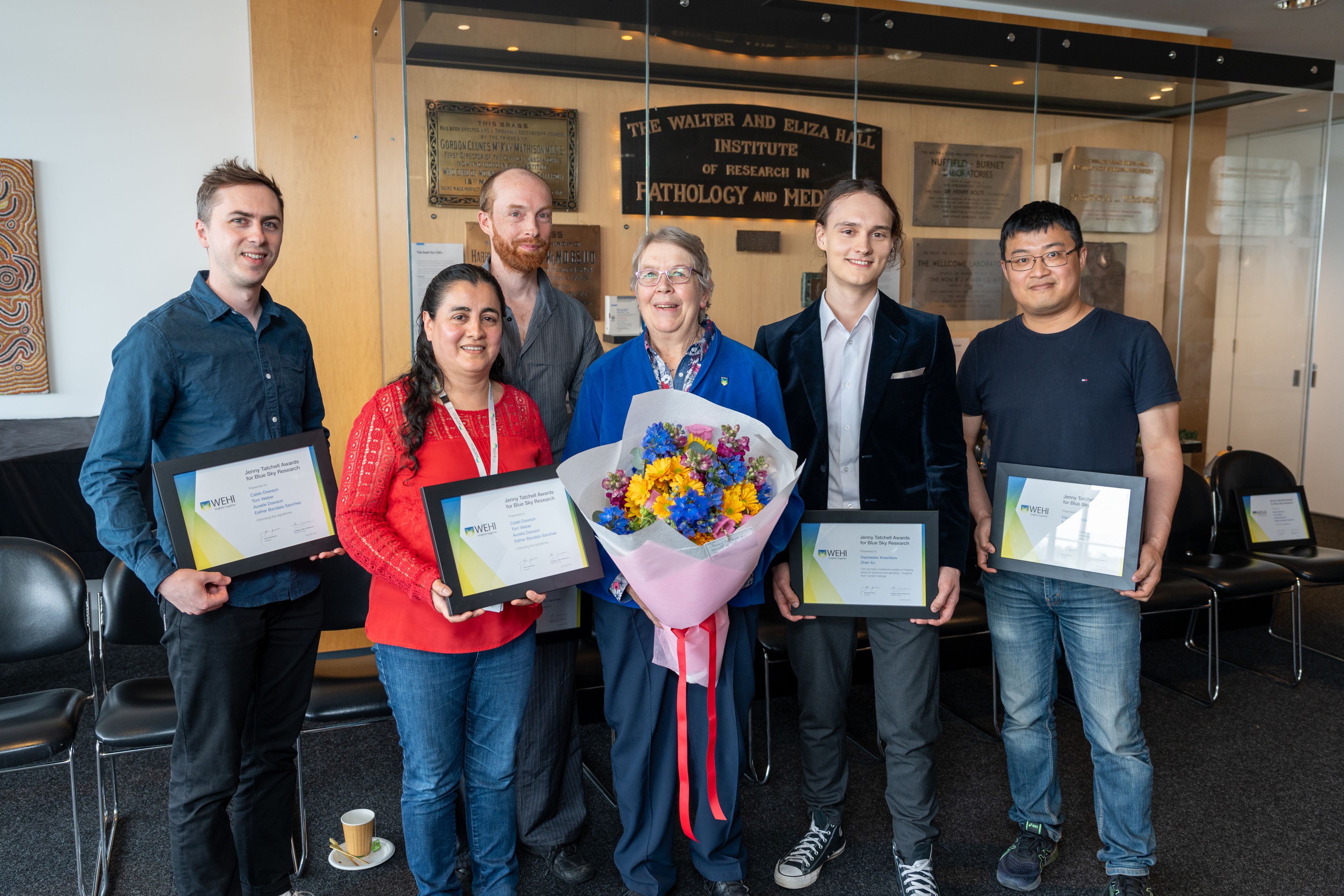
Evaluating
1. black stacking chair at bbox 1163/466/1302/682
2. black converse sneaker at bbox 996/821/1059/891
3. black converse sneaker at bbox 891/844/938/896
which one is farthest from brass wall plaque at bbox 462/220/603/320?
black stacking chair at bbox 1163/466/1302/682

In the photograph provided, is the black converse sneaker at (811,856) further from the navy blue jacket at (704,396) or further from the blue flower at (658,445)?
the blue flower at (658,445)

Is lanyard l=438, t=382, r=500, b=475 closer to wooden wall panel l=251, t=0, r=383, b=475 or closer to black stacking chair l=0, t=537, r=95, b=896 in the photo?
black stacking chair l=0, t=537, r=95, b=896

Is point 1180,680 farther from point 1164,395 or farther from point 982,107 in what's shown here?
point 982,107

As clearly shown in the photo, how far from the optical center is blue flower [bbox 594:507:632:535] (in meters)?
1.79

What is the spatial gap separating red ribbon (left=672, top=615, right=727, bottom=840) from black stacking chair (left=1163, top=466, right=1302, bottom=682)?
102 inches

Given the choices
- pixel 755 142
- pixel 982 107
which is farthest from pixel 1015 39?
pixel 755 142

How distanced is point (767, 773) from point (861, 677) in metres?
1.03

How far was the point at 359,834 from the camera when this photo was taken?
8.35 feet

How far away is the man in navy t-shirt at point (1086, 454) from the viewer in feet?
7.27

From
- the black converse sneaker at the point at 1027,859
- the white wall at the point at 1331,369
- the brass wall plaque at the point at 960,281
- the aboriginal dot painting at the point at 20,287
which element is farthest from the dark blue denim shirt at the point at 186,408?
the white wall at the point at 1331,369

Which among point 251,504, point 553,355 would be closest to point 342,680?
point 251,504

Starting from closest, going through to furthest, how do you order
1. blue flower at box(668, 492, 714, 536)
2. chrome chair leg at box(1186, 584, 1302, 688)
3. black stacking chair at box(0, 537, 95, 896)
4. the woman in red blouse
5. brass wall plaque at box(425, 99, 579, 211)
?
blue flower at box(668, 492, 714, 536), the woman in red blouse, black stacking chair at box(0, 537, 95, 896), brass wall plaque at box(425, 99, 579, 211), chrome chair leg at box(1186, 584, 1302, 688)

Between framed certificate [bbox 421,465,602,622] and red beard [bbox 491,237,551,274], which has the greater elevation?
red beard [bbox 491,237,551,274]

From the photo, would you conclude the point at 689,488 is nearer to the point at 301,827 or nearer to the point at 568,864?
the point at 568,864
